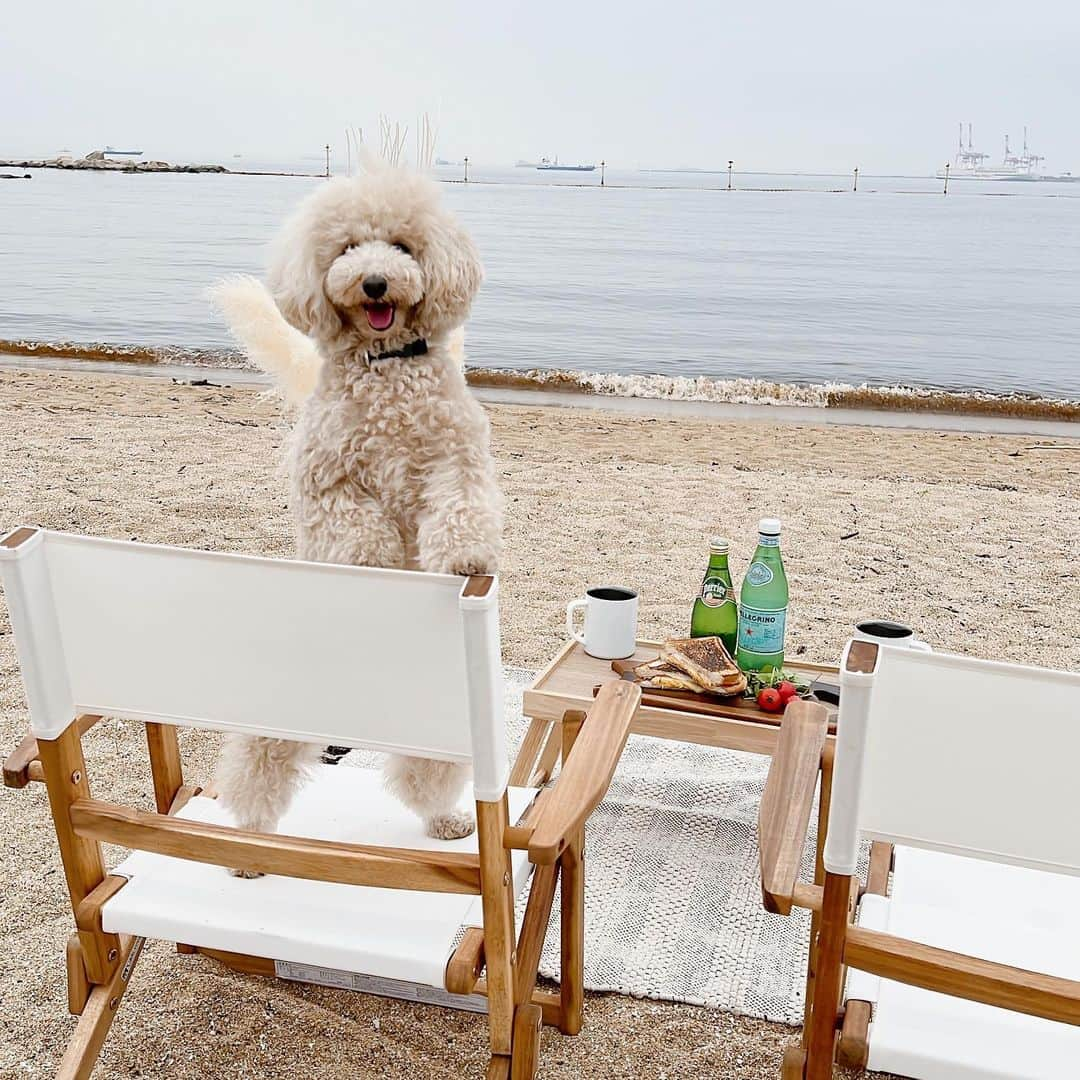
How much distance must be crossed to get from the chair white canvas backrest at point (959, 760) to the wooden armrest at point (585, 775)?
1.15 ft

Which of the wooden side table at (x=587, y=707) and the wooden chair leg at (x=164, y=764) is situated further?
the wooden side table at (x=587, y=707)

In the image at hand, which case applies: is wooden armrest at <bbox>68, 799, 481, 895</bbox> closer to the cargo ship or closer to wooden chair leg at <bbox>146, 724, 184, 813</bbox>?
wooden chair leg at <bbox>146, 724, 184, 813</bbox>

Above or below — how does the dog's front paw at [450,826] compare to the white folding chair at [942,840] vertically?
below

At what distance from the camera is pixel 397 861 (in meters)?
1.45

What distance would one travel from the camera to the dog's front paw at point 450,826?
196cm

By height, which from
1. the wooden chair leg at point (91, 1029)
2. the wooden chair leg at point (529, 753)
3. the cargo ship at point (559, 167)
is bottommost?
the wooden chair leg at point (529, 753)

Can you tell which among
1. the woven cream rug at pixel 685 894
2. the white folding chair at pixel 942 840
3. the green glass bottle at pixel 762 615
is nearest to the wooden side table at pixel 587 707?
the green glass bottle at pixel 762 615

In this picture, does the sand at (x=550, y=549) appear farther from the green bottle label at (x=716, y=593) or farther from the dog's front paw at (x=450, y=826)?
the green bottle label at (x=716, y=593)

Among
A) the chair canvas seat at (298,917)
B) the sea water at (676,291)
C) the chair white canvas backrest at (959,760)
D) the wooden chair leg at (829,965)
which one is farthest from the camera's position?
the sea water at (676,291)

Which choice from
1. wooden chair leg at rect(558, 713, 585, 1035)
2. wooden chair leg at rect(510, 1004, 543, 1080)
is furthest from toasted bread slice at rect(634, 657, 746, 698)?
wooden chair leg at rect(510, 1004, 543, 1080)

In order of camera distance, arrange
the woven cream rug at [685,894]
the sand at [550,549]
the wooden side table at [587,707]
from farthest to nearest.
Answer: the wooden side table at [587,707] < the woven cream rug at [685,894] < the sand at [550,549]

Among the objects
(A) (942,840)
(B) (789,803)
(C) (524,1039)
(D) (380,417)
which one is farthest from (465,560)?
Answer: (A) (942,840)

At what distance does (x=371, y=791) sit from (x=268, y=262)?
101 centimetres

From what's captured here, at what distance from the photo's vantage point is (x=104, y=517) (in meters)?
5.15
